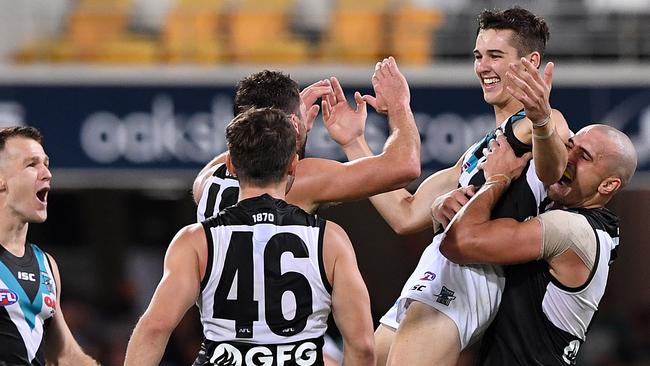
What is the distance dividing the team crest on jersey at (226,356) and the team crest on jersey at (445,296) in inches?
42.9

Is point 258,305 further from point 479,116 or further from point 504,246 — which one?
point 479,116

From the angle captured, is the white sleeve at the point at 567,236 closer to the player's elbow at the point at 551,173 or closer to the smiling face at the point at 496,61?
the player's elbow at the point at 551,173

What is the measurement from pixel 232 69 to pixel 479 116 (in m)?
2.12

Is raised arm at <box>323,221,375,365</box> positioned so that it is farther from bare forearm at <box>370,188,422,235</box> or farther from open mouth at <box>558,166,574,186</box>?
bare forearm at <box>370,188,422,235</box>

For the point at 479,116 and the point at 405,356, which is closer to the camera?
the point at 405,356

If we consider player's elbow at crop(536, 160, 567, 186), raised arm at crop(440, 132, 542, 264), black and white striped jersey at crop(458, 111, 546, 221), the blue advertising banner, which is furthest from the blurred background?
player's elbow at crop(536, 160, 567, 186)

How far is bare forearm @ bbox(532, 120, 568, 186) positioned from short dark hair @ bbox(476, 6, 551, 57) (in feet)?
2.35

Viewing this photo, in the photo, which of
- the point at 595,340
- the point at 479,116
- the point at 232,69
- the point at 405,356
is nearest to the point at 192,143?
the point at 232,69

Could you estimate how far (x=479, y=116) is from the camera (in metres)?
10.4

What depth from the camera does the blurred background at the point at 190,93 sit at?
1042 centimetres

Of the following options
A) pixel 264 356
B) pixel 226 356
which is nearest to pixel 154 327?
pixel 226 356

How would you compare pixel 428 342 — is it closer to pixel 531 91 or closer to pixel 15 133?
pixel 531 91

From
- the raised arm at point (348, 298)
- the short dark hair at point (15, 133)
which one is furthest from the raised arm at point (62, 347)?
the raised arm at point (348, 298)

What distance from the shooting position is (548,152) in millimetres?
4641
